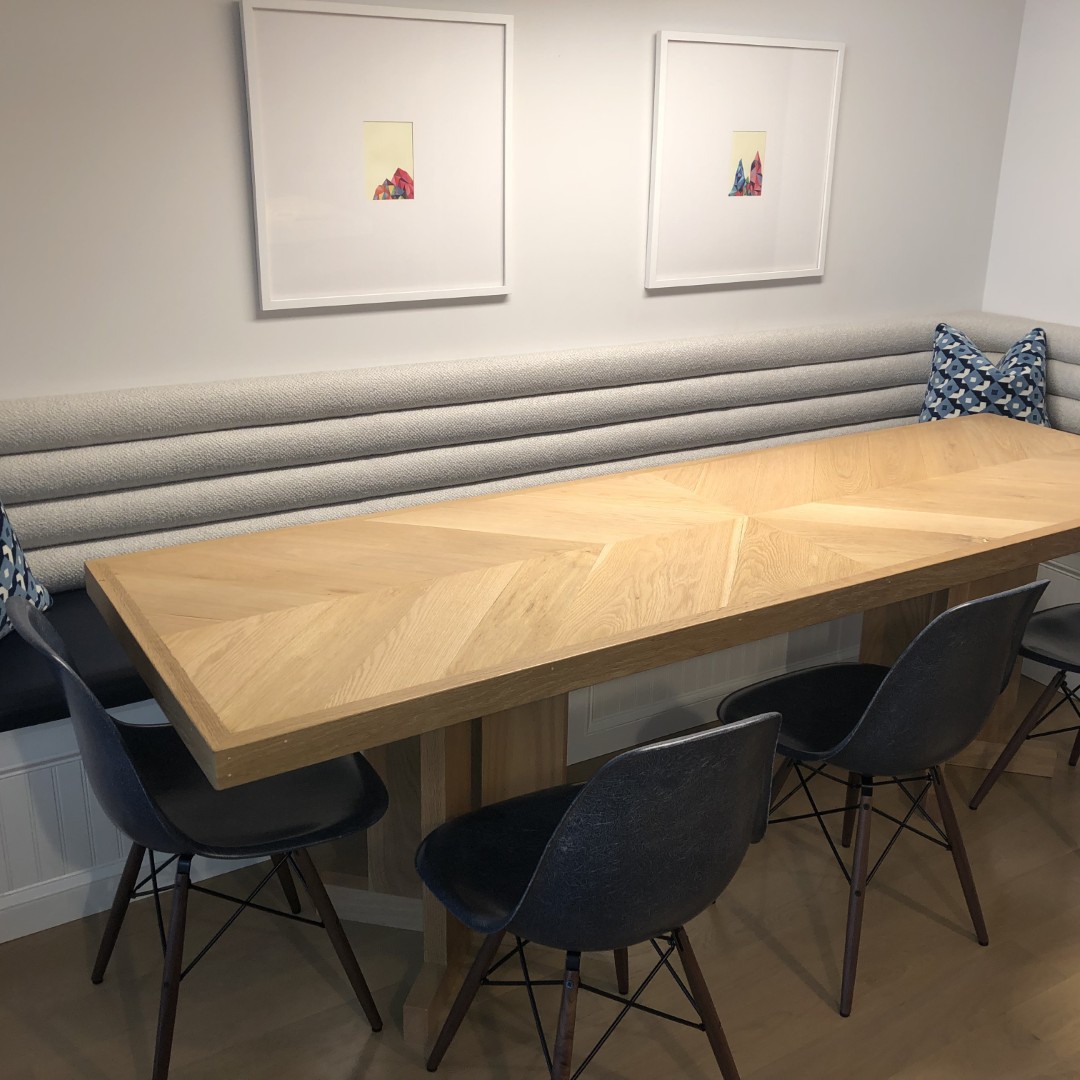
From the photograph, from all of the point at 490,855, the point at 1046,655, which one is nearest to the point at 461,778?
the point at 490,855

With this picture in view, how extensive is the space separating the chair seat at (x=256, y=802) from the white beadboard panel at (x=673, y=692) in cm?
100

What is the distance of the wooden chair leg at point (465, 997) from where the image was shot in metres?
1.98

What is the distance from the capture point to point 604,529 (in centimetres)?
251

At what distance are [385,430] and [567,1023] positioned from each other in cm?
170

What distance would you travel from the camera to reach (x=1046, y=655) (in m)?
2.85

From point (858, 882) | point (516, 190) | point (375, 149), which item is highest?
point (375, 149)

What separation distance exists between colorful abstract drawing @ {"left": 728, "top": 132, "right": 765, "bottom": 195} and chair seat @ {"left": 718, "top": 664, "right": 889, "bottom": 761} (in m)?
1.69

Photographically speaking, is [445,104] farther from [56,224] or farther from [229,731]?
[229,731]

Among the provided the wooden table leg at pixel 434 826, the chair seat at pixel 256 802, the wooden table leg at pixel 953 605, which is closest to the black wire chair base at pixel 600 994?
the wooden table leg at pixel 434 826

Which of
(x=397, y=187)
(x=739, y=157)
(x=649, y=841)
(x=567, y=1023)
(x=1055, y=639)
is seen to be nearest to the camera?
(x=649, y=841)

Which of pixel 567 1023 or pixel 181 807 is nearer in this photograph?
pixel 567 1023

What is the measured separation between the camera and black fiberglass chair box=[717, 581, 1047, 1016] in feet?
6.81

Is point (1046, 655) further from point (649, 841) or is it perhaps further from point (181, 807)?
point (181, 807)

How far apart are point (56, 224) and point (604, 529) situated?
1.45 meters
